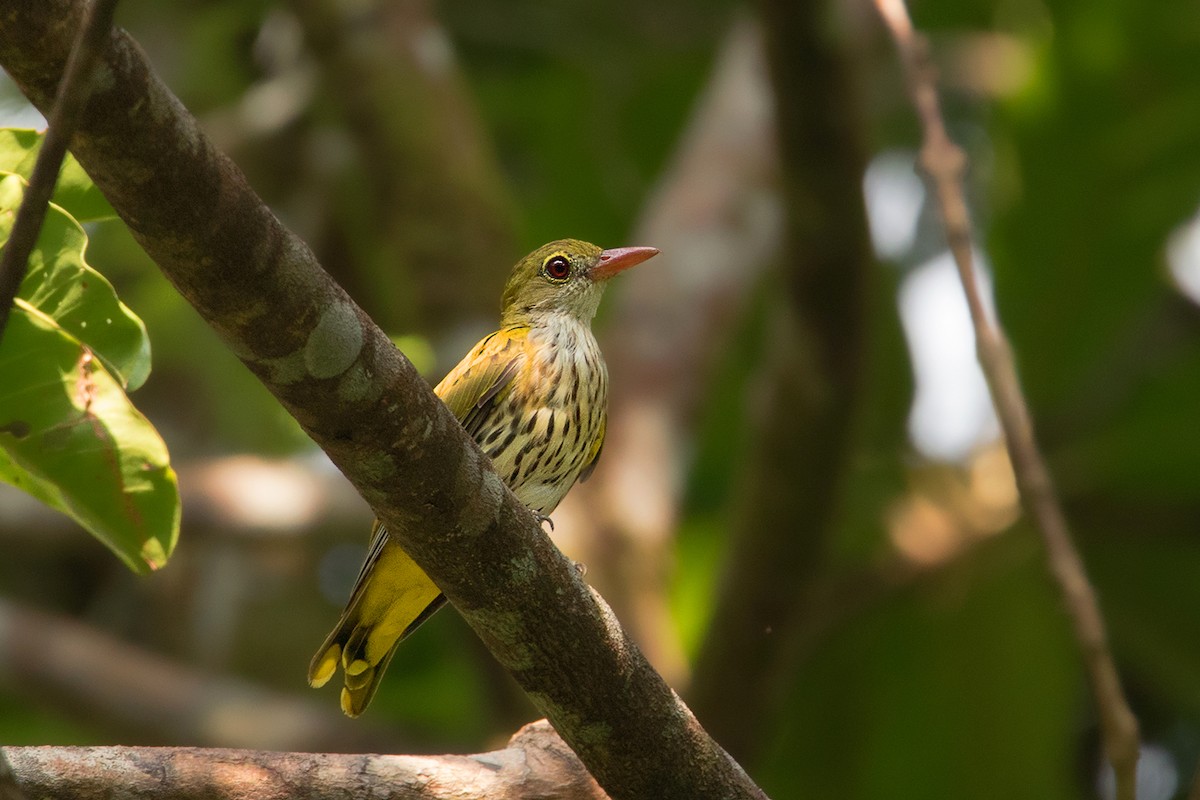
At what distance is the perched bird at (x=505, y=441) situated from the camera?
3.75 m

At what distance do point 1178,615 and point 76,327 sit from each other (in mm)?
6506

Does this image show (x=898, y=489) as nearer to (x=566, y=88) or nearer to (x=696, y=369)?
(x=696, y=369)

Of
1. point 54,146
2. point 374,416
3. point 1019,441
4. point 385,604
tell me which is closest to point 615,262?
point 385,604

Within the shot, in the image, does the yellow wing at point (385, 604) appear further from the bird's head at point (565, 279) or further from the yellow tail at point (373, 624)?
the bird's head at point (565, 279)

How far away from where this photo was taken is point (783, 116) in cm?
477

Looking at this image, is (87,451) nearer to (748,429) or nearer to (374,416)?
(374,416)

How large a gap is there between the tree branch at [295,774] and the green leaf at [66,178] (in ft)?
2.84

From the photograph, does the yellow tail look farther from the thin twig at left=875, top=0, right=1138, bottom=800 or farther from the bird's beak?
the thin twig at left=875, top=0, right=1138, bottom=800

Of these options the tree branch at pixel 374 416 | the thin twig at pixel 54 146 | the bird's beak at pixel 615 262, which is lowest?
the bird's beak at pixel 615 262

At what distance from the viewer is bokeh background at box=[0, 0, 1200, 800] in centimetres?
611

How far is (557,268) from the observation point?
461 cm

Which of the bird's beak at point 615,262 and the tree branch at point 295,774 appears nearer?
the tree branch at point 295,774

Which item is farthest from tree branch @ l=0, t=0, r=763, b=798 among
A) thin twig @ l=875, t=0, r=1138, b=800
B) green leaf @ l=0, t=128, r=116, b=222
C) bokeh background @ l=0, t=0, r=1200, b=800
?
bokeh background @ l=0, t=0, r=1200, b=800

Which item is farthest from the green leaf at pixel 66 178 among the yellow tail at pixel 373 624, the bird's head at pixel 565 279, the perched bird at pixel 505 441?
the bird's head at pixel 565 279
